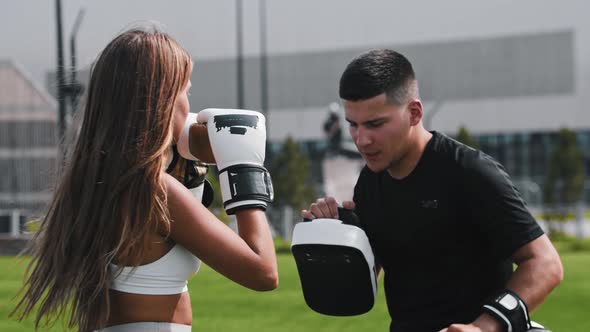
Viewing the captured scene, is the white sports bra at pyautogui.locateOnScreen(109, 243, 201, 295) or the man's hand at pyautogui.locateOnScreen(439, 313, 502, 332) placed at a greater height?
the white sports bra at pyautogui.locateOnScreen(109, 243, 201, 295)

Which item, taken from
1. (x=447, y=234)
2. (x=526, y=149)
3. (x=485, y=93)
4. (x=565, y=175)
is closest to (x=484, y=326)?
(x=447, y=234)

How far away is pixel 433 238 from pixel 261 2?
33.9 metres

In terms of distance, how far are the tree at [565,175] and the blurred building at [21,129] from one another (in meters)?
19.6

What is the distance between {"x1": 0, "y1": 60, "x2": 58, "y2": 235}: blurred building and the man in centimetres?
3006

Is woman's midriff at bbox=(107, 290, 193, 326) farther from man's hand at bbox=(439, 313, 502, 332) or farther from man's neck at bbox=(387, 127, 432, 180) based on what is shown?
man's neck at bbox=(387, 127, 432, 180)

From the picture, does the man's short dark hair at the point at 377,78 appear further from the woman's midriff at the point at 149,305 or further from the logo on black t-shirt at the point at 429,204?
the woman's midriff at the point at 149,305

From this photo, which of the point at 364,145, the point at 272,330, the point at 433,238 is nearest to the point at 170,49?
the point at 364,145

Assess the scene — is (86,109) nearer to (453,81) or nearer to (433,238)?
(433,238)

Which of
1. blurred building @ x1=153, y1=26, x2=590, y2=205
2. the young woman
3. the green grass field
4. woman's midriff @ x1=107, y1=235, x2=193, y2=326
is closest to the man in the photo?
the young woman

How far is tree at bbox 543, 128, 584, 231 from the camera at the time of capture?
31.5 metres

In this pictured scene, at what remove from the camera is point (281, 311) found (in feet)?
27.9

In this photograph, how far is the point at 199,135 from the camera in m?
2.72

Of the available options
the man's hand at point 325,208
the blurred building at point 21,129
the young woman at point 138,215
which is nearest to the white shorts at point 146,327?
the young woman at point 138,215

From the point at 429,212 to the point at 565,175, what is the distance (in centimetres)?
3098
